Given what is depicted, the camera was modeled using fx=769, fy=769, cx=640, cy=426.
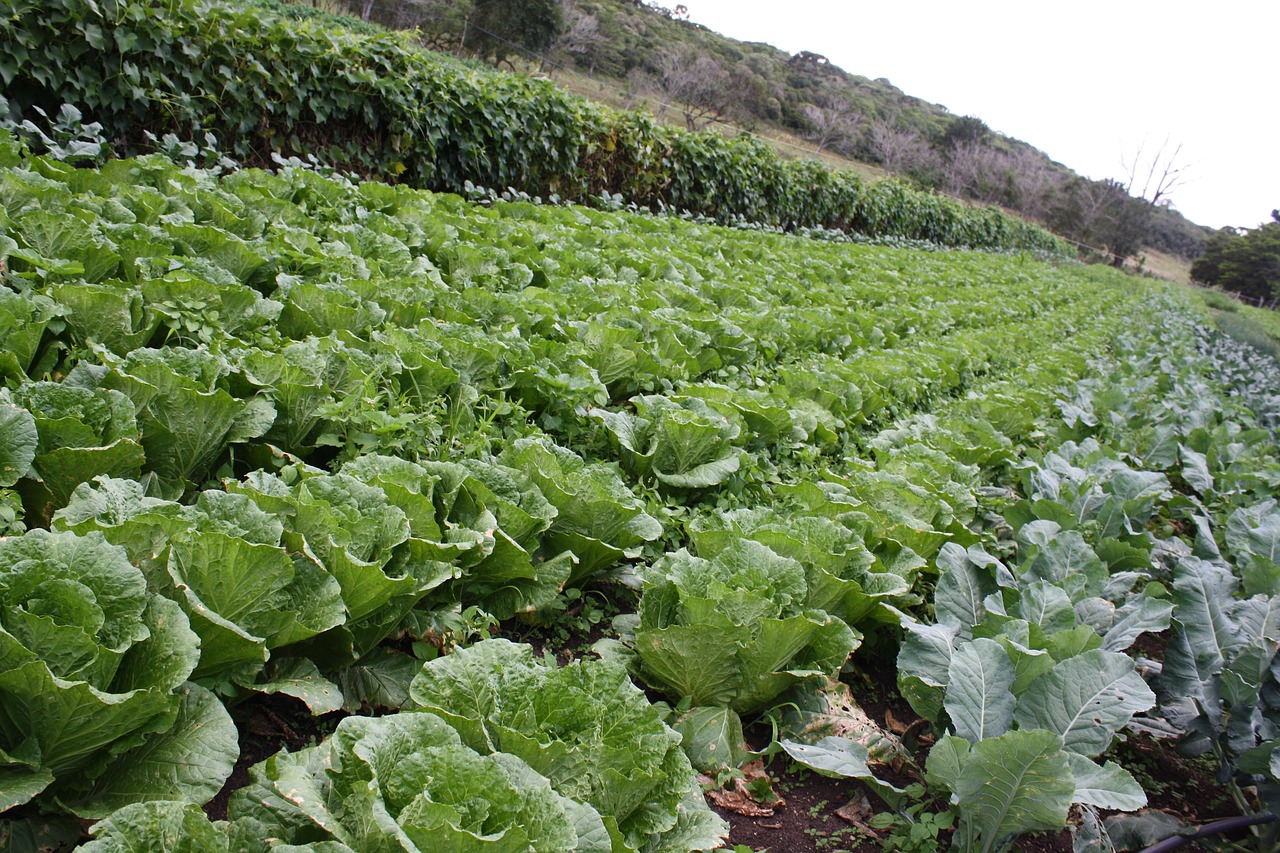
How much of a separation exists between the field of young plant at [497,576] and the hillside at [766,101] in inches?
947

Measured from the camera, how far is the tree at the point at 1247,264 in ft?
164

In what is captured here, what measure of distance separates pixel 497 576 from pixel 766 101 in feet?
165

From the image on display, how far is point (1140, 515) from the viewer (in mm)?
3971

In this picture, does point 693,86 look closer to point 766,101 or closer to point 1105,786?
point 766,101

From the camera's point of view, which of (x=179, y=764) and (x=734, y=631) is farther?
(x=734, y=631)

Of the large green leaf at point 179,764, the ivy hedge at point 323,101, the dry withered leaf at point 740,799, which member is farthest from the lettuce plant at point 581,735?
the ivy hedge at point 323,101

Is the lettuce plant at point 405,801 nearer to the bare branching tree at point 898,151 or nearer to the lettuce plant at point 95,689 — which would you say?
the lettuce plant at point 95,689

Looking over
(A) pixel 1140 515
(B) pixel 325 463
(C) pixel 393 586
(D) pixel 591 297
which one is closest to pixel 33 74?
(D) pixel 591 297

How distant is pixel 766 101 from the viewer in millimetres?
47531

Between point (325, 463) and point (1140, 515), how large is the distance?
3.95 metres

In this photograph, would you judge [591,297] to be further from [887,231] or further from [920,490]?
[887,231]

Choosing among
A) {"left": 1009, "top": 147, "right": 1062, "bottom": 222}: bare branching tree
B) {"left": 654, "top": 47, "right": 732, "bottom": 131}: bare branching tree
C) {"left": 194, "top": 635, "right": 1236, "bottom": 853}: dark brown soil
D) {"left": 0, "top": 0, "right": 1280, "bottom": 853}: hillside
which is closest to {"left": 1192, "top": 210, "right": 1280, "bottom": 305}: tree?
{"left": 1009, "top": 147, "right": 1062, "bottom": 222}: bare branching tree

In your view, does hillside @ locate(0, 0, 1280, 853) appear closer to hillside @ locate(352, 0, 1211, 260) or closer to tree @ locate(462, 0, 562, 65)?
hillside @ locate(352, 0, 1211, 260)

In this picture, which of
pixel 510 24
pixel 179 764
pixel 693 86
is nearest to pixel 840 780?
pixel 179 764
